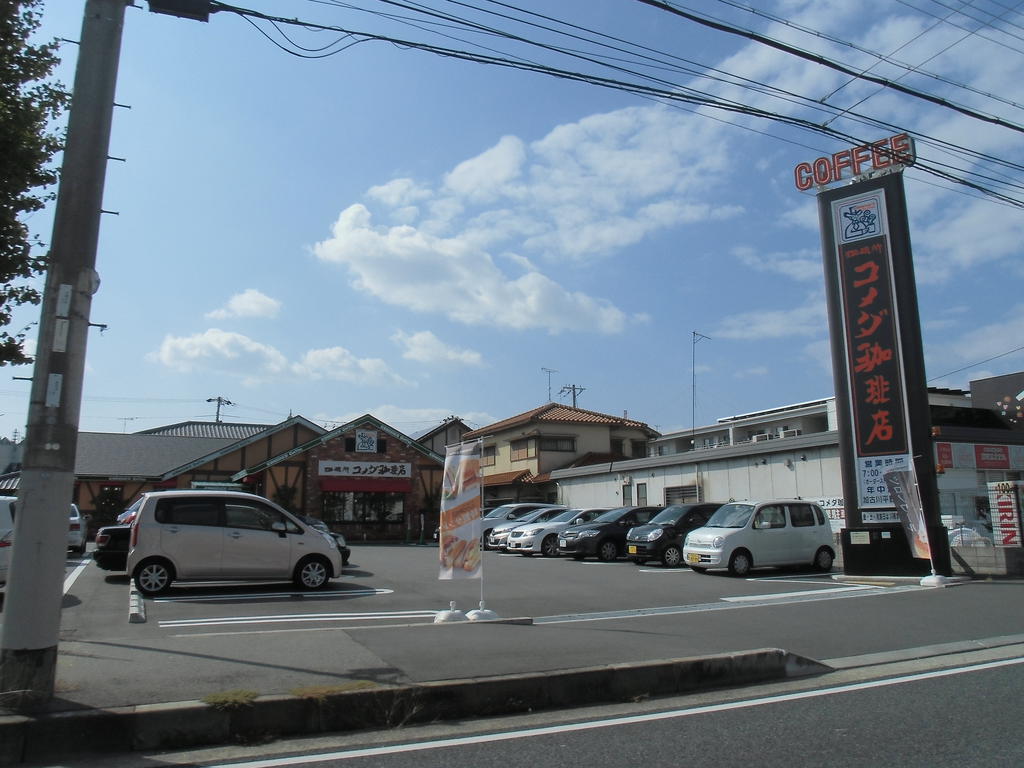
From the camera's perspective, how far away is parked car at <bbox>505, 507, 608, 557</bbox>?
23.0 meters

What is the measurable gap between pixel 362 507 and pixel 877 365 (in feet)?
79.8

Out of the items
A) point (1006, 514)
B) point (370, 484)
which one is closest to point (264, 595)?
point (1006, 514)

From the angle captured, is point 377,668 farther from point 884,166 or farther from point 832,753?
point 884,166

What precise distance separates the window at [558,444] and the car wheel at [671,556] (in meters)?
22.3

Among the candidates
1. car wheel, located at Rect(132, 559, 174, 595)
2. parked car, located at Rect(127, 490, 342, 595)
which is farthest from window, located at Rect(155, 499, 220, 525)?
car wheel, located at Rect(132, 559, 174, 595)

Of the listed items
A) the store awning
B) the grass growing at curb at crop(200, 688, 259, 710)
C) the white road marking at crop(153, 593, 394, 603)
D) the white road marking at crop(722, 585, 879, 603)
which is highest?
the store awning

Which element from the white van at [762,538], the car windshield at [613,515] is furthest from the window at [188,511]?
the car windshield at [613,515]

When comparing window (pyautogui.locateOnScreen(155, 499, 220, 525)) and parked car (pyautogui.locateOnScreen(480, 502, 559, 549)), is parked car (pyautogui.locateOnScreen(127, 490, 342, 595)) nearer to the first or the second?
window (pyautogui.locateOnScreen(155, 499, 220, 525))

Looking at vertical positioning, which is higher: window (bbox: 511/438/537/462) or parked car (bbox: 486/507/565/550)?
window (bbox: 511/438/537/462)

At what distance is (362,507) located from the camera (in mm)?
34594

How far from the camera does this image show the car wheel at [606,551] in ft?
67.1

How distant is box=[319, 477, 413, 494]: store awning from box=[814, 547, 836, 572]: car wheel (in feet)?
71.1

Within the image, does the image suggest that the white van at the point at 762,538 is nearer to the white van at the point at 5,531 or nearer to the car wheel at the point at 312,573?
the car wheel at the point at 312,573

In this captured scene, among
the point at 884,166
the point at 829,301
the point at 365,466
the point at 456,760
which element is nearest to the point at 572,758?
the point at 456,760
